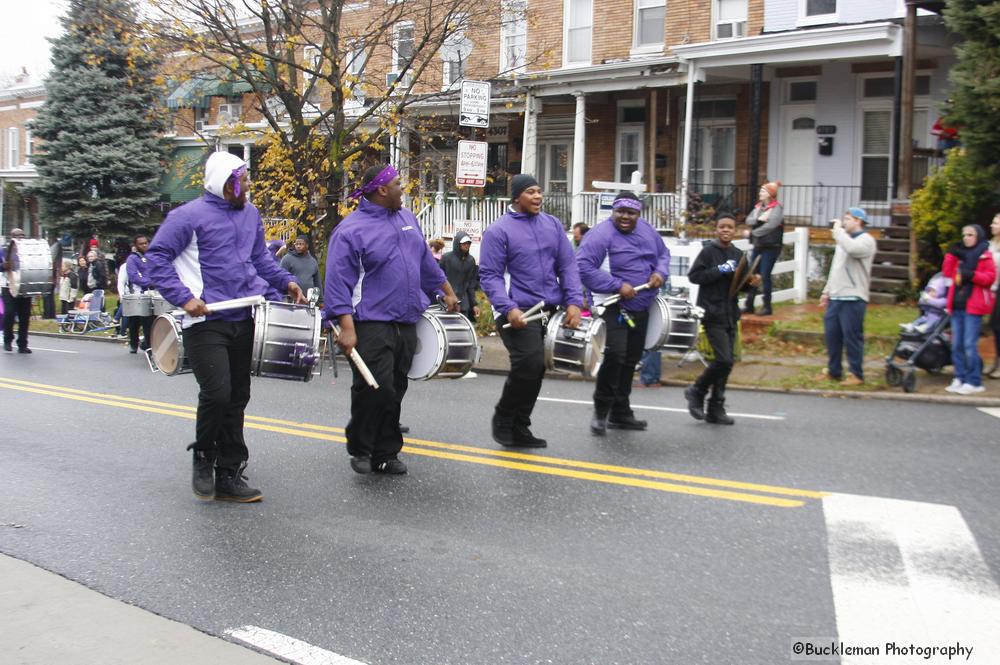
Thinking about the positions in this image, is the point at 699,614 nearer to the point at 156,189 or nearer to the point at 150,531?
the point at 150,531

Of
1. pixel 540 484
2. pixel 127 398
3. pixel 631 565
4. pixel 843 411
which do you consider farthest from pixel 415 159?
pixel 631 565

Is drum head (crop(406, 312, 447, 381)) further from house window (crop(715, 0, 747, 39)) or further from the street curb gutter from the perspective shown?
house window (crop(715, 0, 747, 39))

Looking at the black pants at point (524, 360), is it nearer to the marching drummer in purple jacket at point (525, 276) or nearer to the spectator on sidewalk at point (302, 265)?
the marching drummer in purple jacket at point (525, 276)

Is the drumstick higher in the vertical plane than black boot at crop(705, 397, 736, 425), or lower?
higher

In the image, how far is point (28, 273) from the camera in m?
16.9

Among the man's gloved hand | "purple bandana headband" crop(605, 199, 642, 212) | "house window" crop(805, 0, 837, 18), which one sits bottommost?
the man's gloved hand

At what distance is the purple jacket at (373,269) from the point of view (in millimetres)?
6953

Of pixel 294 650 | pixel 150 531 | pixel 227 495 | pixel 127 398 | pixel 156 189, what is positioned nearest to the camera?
pixel 294 650

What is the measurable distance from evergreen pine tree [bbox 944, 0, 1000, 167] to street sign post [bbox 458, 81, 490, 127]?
22.4ft

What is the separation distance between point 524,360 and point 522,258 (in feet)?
2.51

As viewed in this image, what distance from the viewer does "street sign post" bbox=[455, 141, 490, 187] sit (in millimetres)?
15984

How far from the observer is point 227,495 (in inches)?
269

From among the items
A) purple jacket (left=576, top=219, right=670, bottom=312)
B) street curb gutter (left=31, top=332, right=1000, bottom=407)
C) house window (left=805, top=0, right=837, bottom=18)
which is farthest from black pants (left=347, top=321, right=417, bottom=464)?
house window (left=805, top=0, right=837, bottom=18)

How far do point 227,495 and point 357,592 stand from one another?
201 centimetres
